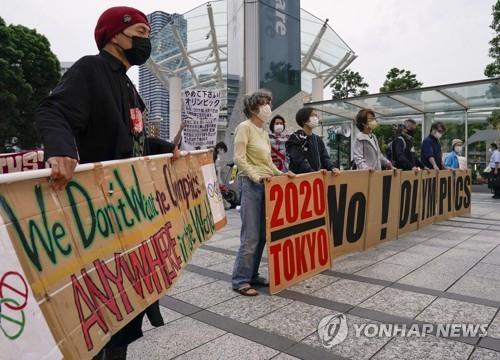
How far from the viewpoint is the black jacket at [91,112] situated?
1.61 meters

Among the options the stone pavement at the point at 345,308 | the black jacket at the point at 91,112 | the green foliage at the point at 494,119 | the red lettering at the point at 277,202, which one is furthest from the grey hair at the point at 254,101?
the green foliage at the point at 494,119

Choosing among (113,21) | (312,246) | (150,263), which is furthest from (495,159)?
(113,21)

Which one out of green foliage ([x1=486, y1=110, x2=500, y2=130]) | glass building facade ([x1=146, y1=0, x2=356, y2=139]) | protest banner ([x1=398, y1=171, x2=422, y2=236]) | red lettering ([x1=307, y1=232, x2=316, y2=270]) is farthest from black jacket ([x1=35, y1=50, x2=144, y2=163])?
green foliage ([x1=486, y1=110, x2=500, y2=130])

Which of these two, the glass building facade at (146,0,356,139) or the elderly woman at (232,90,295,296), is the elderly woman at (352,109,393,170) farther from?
the glass building facade at (146,0,356,139)

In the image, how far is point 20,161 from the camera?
4.50 m

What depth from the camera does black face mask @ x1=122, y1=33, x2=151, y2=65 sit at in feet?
6.62

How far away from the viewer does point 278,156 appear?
8094 mm

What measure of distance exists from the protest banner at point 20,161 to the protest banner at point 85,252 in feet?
9.06

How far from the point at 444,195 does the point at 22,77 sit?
2458 cm

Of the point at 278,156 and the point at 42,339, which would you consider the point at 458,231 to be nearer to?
the point at 278,156

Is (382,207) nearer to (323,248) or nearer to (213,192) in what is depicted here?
(323,248)

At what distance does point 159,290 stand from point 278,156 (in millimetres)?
6153

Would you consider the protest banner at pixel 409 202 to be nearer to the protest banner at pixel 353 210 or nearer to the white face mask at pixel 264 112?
the protest banner at pixel 353 210

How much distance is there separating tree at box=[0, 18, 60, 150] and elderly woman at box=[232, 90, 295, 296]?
22.7m
